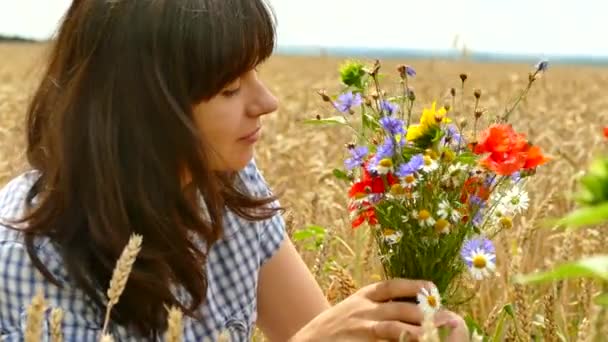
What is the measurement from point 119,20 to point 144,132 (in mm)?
152

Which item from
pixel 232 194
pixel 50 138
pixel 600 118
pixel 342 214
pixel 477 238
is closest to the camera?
pixel 477 238

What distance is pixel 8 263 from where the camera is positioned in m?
1.44

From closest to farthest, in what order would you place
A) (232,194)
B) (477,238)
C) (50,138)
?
1. (477,238)
2. (50,138)
3. (232,194)

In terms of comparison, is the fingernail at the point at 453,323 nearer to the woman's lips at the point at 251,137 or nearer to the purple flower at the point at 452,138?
the purple flower at the point at 452,138

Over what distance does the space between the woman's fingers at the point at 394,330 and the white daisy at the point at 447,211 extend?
0.45 feet

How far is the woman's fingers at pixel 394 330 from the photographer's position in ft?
4.25

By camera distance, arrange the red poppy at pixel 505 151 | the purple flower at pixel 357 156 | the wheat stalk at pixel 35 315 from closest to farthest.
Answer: the wheat stalk at pixel 35 315
the red poppy at pixel 505 151
the purple flower at pixel 357 156

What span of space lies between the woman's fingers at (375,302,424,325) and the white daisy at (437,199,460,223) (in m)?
0.12

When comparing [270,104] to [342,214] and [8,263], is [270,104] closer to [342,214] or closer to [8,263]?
[8,263]

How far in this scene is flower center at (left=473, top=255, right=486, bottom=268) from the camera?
1.28 m

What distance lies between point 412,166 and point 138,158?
15.9 inches

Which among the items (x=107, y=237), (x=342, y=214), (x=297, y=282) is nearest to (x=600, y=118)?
(x=342, y=214)

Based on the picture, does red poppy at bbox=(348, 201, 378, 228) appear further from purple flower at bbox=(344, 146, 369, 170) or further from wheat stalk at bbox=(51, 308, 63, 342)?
→ wheat stalk at bbox=(51, 308, 63, 342)

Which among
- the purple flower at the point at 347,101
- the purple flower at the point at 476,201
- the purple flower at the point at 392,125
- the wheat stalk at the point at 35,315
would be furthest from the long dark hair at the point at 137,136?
the wheat stalk at the point at 35,315
